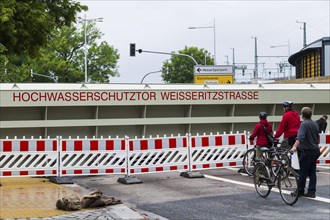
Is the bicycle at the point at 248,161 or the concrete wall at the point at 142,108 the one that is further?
the bicycle at the point at 248,161

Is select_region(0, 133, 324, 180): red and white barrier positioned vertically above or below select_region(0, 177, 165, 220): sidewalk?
above

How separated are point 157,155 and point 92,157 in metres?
1.61

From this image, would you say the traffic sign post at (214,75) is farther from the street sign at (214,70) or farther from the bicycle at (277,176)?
the bicycle at (277,176)

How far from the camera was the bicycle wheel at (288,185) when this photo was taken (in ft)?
31.1

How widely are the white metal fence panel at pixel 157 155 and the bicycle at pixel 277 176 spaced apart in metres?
3.22

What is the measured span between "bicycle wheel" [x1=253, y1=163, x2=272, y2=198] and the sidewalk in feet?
8.71

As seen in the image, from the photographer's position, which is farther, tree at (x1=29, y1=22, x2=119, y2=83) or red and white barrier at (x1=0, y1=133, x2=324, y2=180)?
tree at (x1=29, y1=22, x2=119, y2=83)

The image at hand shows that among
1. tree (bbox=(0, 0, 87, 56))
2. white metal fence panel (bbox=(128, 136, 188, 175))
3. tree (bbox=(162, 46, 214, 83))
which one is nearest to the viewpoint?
tree (bbox=(0, 0, 87, 56))

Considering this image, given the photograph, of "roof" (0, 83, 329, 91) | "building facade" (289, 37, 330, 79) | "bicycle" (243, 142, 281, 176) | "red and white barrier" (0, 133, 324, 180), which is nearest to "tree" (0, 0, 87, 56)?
"roof" (0, 83, 329, 91)

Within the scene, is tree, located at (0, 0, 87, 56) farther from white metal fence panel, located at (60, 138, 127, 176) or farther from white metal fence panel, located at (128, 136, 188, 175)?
white metal fence panel, located at (128, 136, 188, 175)

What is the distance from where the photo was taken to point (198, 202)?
31.7 feet

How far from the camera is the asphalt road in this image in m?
8.59

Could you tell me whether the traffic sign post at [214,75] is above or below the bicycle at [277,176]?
above

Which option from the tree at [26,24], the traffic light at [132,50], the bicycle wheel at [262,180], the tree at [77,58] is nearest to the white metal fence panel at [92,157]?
the tree at [26,24]
